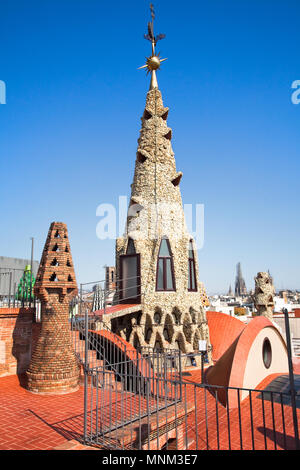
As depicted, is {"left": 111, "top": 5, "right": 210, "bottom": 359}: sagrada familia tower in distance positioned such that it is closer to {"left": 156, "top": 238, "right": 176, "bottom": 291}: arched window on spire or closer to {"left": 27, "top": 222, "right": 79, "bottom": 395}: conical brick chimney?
{"left": 156, "top": 238, "right": 176, "bottom": 291}: arched window on spire

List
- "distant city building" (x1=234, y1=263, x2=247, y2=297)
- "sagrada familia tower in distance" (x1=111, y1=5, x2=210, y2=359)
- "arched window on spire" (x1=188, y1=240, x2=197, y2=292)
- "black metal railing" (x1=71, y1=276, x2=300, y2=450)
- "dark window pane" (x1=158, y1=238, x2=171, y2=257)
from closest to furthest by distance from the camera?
"black metal railing" (x1=71, y1=276, x2=300, y2=450)
"sagrada familia tower in distance" (x1=111, y1=5, x2=210, y2=359)
"dark window pane" (x1=158, y1=238, x2=171, y2=257)
"arched window on spire" (x1=188, y1=240, x2=197, y2=292)
"distant city building" (x1=234, y1=263, x2=247, y2=297)

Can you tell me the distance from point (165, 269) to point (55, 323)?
18.7 feet

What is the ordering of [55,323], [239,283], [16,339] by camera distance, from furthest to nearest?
[239,283] → [16,339] → [55,323]

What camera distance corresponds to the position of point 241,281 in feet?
498

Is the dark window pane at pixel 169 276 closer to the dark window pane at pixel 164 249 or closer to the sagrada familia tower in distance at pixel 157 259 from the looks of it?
the sagrada familia tower in distance at pixel 157 259

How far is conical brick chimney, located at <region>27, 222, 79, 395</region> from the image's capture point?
836 centimetres

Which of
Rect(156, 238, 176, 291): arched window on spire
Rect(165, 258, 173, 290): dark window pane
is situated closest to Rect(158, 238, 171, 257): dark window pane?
Rect(156, 238, 176, 291): arched window on spire

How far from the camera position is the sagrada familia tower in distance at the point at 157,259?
12844mm

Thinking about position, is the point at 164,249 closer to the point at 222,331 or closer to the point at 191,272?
the point at 191,272

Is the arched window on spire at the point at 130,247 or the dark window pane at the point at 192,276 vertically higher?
the arched window on spire at the point at 130,247

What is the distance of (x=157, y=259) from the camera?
13.4 m

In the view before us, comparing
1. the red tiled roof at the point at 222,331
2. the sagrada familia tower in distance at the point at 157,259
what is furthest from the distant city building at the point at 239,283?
the sagrada familia tower in distance at the point at 157,259

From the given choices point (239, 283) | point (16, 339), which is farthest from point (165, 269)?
point (239, 283)

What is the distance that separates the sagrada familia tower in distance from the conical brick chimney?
12.5 feet
